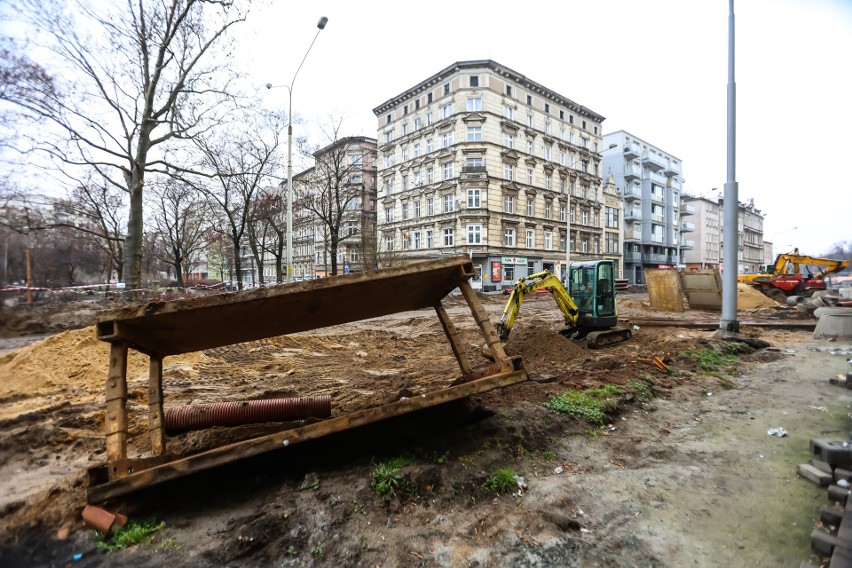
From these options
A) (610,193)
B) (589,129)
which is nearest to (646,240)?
(610,193)

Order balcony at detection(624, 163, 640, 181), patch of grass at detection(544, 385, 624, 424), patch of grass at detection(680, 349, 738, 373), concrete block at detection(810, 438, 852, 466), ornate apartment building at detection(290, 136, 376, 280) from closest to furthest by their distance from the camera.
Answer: concrete block at detection(810, 438, 852, 466) → patch of grass at detection(544, 385, 624, 424) → patch of grass at detection(680, 349, 738, 373) → ornate apartment building at detection(290, 136, 376, 280) → balcony at detection(624, 163, 640, 181)

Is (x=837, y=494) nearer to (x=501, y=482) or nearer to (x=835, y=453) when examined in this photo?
(x=835, y=453)

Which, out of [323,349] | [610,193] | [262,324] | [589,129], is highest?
[589,129]

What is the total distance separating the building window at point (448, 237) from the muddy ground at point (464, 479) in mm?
28723

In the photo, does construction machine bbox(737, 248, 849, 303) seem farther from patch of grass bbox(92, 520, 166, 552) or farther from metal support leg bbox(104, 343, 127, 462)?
metal support leg bbox(104, 343, 127, 462)

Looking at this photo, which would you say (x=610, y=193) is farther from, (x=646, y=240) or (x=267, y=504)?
(x=267, y=504)

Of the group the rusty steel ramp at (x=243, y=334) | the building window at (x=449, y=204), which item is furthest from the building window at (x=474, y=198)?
the rusty steel ramp at (x=243, y=334)

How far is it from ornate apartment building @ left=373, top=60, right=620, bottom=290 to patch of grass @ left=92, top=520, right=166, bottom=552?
3053 cm

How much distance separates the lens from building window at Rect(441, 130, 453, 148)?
119 ft

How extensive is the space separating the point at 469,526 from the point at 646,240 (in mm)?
63501

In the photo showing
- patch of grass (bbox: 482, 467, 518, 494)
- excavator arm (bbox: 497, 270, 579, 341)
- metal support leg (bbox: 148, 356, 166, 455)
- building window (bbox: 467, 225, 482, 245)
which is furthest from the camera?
building window (bbox: 467, 225, 482, 245)

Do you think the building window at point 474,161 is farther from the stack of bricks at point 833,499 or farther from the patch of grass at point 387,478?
the patch of grass at point 387,478

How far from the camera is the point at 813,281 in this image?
2323cm

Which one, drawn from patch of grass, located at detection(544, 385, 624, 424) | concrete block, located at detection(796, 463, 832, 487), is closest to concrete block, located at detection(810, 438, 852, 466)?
concrete block, located at detection(796, 463, 832, 487)
